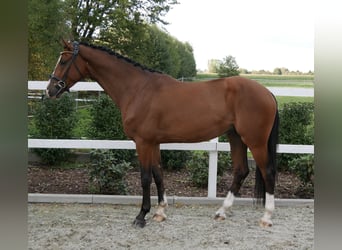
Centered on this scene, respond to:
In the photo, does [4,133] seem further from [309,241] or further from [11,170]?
[309,241]

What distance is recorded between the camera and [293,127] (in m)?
4.43

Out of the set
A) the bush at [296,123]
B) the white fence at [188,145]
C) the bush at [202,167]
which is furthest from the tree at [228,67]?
the bush at [202,167]

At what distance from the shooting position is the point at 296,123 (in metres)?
4.42

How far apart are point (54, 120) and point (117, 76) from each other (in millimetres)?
1656

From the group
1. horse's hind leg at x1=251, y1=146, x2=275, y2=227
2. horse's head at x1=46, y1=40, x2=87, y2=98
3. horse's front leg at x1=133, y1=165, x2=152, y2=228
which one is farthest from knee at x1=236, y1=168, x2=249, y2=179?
horse's head at x1=46, y1=40, x2=87, y2=98

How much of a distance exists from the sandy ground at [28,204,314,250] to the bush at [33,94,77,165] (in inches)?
39.1

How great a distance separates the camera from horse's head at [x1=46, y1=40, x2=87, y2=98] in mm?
3025

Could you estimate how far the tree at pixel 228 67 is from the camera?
13.4 ft

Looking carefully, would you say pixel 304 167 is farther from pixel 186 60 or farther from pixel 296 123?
pixel 186 60

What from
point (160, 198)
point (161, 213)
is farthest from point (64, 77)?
point (161, 213)

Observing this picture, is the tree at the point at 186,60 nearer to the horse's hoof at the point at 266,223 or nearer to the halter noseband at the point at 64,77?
the halter noseband at the point at 64,77

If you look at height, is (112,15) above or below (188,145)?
above

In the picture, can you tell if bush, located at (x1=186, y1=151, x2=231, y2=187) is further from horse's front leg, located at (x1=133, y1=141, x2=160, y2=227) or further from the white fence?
horse's front leg, located at (x1=133, y1=141, x2=160, y2=227)

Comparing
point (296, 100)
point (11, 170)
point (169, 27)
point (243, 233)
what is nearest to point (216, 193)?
point (243, 233)
